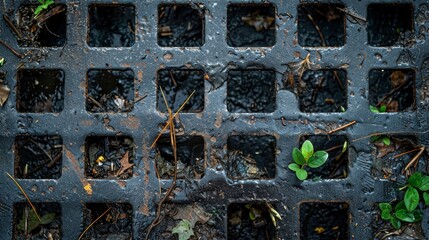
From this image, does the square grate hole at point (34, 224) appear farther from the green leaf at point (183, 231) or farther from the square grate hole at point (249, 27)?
the square grate hole at point (249, 27)

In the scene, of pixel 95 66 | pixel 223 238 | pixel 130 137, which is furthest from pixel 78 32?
pixel 223 238

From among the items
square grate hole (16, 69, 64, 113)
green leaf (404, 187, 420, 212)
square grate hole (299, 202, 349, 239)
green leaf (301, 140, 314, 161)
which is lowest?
square grate hole (299, 202, 349, 239)

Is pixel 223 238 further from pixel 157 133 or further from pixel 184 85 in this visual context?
pixel 184 85

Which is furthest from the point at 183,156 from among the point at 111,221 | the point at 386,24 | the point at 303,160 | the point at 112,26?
the point at 386,24

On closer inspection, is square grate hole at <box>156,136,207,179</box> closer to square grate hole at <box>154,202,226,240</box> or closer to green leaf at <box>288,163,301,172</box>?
square grate hole at <box>154,202,226,240</box>

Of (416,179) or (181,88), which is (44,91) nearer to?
(181,88)

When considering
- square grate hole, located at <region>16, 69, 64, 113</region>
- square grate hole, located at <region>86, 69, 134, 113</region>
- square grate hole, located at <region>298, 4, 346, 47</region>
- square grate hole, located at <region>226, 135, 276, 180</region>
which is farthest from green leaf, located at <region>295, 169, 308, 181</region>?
square grate hole, located at <region>16, 69, 64, 113</region>

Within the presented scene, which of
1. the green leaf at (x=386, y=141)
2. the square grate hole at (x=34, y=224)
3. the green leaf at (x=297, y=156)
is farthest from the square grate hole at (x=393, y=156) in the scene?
the square grate hole at (x=34, y=224)
